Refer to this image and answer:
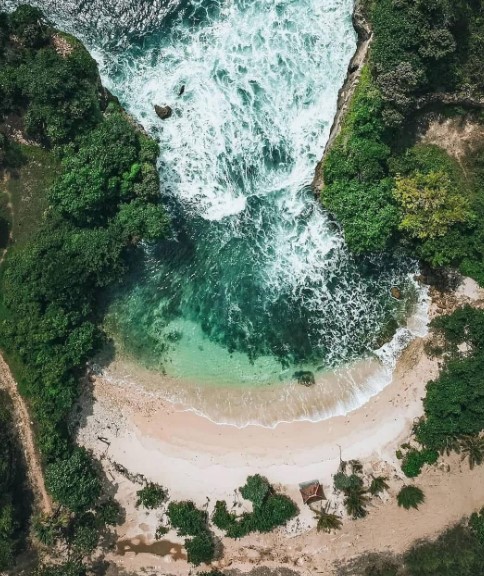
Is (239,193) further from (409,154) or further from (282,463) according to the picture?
(282,463)

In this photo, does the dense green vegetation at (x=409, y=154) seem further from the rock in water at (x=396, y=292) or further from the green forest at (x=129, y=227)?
the rock in water at (x=396, y=292)

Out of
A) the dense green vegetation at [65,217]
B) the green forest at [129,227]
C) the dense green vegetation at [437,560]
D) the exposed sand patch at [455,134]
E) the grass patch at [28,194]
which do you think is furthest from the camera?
the grass patch at [28,194]

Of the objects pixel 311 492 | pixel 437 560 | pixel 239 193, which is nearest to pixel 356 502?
pixel 311 492

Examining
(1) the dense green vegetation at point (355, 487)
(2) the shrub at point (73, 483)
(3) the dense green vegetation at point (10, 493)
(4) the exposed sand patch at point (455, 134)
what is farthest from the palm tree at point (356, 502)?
(4) the exposed sand patch at point (455, 134)

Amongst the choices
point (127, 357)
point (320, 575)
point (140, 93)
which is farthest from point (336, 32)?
point (320, 575)

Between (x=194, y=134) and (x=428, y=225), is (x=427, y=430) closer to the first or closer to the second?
(x=428, y=225)

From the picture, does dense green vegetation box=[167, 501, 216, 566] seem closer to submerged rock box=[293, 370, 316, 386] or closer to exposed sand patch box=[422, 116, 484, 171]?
submerged rock box=[293, 370, 316, 386]
